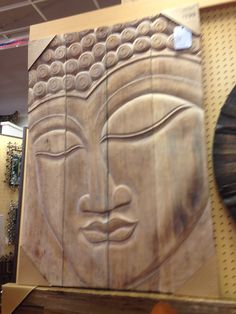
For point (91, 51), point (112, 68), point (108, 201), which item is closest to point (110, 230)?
point (108, 201)

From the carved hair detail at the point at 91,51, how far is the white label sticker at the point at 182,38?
20 millimetres

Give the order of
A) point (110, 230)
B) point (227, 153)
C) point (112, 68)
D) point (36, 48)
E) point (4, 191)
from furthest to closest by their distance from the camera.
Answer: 1. point (4, 191)
2. point (36, 48)
3. point (112, 68)
4. point (110, 230)
5. point (227, 153)

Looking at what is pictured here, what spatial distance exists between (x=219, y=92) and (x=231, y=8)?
0.42m

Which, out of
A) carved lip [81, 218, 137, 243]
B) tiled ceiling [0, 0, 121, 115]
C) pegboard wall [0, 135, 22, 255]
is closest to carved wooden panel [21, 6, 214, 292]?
carved lip [81, 218, 137, 243]

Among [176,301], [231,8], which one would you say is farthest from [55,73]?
[176,301]

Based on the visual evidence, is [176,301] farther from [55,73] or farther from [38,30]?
[38,30]

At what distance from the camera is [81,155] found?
5.15 ft

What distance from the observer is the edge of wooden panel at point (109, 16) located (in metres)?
1.54

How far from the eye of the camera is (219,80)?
144 centimetres

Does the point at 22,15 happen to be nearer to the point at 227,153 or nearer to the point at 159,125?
the point at 159,125

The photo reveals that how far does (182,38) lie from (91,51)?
48 centimetres

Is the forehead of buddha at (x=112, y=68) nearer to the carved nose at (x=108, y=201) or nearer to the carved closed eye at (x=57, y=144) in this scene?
the carved closed eye at (x=57, y=144)

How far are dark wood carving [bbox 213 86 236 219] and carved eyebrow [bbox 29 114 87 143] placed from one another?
65cm

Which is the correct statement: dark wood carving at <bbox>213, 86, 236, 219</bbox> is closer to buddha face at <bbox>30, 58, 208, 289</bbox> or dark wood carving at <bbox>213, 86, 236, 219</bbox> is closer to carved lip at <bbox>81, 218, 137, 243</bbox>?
buddha face at <bbox>30, 58, 208, 289</bbox>
